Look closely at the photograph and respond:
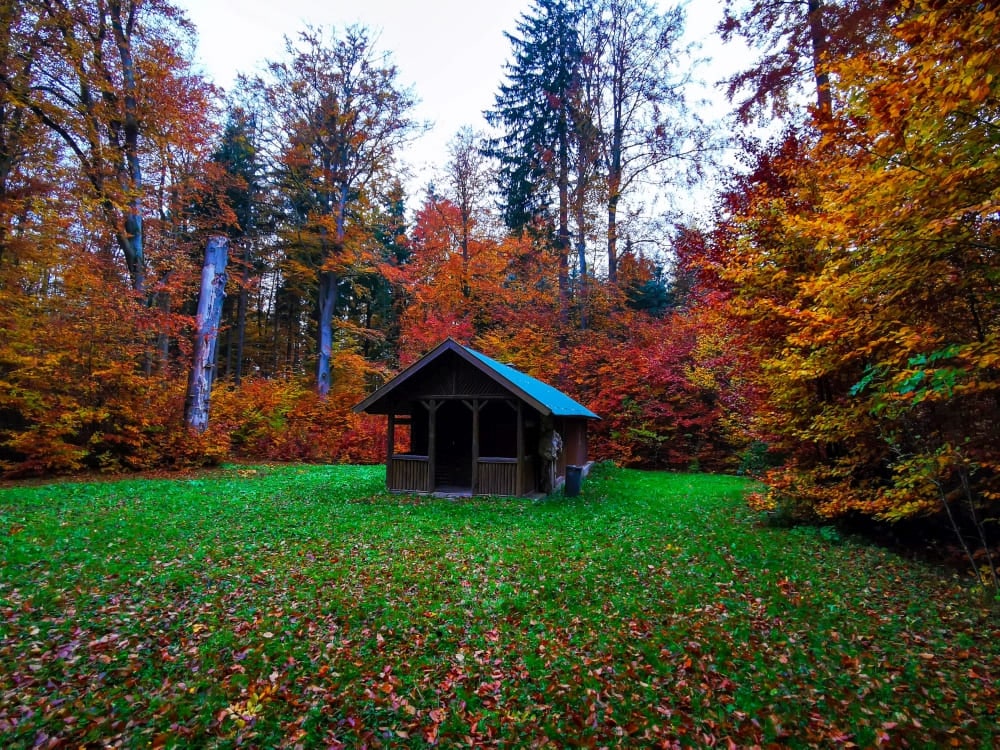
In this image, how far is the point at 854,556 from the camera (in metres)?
7.19

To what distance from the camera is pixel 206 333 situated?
15133mm

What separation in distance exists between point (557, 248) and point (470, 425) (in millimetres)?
12746

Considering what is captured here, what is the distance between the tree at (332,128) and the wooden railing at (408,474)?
32.0 feet

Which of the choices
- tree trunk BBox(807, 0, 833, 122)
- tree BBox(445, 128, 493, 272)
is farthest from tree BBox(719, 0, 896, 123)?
tree BBox(445, 128, 493, 272)

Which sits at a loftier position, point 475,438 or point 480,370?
point 480,370

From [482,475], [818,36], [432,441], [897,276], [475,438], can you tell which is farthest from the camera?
[432,441]

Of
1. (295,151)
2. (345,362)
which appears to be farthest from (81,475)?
(295,151)

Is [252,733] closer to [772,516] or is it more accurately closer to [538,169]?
[772,516]

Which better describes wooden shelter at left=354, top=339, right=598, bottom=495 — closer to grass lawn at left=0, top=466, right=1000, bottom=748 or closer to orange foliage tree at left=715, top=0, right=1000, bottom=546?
grass lawn at left=0, top=466, right=1000, bottom=748

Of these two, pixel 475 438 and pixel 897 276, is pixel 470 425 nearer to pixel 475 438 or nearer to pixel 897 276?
pixel 475 438

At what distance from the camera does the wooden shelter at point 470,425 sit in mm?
11812

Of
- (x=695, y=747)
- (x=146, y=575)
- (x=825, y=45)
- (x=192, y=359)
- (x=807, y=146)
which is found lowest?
(x=695, y=747)

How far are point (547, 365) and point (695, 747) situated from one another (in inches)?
724

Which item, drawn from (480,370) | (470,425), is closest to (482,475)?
(470,425)
